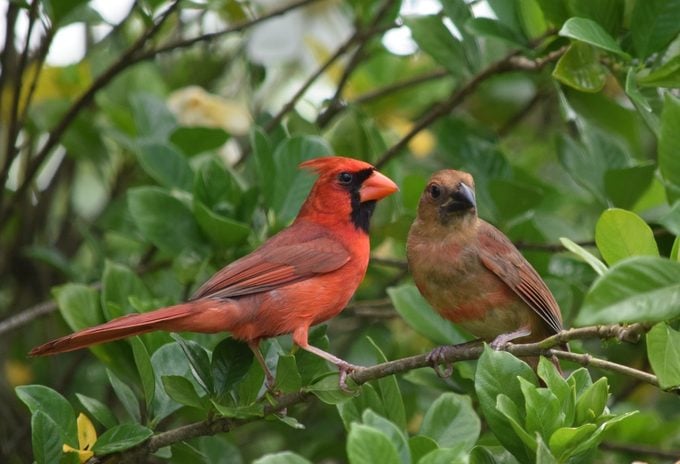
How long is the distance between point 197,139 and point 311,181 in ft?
2.05

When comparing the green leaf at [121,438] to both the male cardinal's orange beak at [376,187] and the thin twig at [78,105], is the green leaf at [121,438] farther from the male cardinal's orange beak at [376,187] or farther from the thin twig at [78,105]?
the thin twig at [78,105]

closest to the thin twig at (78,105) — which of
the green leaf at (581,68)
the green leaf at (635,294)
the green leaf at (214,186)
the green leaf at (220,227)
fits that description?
the green leaf at (214,186)

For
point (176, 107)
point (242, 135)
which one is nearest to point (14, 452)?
point (176, 107)

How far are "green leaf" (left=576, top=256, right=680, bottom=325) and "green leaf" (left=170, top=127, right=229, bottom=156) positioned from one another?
93.4 inches

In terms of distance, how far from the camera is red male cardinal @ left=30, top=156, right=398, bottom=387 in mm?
3266

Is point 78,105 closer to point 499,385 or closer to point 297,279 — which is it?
point 297,279

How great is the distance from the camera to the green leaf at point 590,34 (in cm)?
310

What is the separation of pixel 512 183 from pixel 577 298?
0.48 m

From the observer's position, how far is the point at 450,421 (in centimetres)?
291

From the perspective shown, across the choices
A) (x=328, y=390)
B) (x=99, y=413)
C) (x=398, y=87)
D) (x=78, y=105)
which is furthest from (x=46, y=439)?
(x=398, y=87)

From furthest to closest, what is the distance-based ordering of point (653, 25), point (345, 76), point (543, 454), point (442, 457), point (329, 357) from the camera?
point (345, 76)
point (653, 25)
point (329, 357)
point (543, 454)
point (442, 457)

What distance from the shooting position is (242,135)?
5.45 m

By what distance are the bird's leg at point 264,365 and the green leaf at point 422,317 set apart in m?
0.59

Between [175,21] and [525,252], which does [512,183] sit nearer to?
[525,252]
